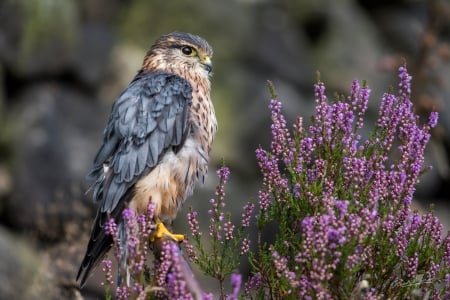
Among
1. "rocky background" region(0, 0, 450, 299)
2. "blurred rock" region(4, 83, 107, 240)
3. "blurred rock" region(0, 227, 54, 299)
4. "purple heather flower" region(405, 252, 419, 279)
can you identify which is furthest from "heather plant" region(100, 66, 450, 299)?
"blurred rock" region(4, 83, 107, 240)

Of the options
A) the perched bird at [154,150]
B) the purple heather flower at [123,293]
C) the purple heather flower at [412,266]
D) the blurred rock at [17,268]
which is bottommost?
the purple heather flower at [123,293]

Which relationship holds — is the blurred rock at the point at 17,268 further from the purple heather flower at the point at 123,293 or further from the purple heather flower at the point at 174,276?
the purple heather flower at the point at 174,276

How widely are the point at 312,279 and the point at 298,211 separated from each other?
1.22 ft

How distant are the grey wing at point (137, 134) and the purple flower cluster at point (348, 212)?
900 millimetres

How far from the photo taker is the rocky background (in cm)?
986

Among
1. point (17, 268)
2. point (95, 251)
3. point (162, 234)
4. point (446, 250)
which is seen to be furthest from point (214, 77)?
point (446, 250)

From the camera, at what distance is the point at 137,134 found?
13.6 ft

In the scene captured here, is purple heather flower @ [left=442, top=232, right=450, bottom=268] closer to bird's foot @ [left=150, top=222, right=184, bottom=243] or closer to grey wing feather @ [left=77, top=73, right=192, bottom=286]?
bird's foot @ [left=150, top=222, right=184, bottom=243]

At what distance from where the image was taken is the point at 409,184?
321cm

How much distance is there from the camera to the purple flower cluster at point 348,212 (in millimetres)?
2910

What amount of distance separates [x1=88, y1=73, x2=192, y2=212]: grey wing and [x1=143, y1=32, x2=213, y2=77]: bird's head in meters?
0.35

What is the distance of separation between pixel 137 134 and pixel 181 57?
769mm

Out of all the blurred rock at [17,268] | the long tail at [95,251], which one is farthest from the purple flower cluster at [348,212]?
the blurred rock at [17,268]

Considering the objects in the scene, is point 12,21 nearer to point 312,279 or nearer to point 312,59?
point 312,59
